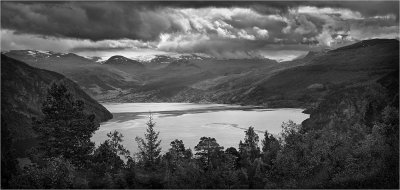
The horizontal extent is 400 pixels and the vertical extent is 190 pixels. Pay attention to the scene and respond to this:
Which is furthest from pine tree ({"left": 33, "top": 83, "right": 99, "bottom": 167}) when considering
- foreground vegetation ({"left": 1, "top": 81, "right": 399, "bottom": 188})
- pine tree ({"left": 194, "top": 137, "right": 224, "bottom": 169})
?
pine tree ({"left": 194, "top": 137, "right": 224, "bottom": 169})

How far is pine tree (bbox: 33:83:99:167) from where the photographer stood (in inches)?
2665

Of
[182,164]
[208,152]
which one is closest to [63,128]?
[182,164]

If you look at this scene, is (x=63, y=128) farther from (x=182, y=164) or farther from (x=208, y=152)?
(x=208, y=152)

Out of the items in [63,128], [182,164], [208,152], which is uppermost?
[63,128]

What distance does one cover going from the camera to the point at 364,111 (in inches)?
5723

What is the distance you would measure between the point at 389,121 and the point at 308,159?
118 ft

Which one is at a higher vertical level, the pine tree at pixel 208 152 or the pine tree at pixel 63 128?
the pine tree at pixel 63 128

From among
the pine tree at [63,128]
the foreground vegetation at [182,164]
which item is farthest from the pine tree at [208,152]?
the pine tree at [63,128]

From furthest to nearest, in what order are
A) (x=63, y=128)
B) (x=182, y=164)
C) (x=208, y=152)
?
1. (x=208, y=152)
2. (x=182, y=164)
3. (x=63, y=128)

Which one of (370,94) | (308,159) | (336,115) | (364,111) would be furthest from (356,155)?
(336,115)

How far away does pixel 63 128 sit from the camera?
67812 mm

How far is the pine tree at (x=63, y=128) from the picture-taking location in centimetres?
6769

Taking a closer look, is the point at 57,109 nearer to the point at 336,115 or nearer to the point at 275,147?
the point at 275,147

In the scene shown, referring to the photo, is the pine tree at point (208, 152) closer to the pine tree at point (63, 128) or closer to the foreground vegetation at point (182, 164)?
the foreground vegetation at point (182, 164)
